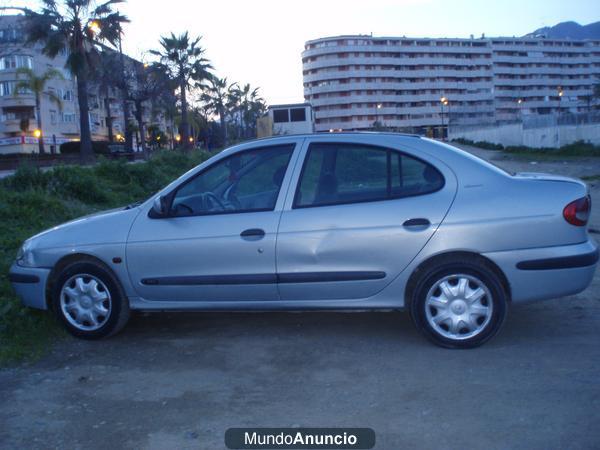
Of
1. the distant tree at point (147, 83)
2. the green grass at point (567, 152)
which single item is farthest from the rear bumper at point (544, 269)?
the distant tree at point (147, 83)

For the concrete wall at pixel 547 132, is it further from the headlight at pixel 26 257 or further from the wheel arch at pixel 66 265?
the headlight at pixel 26 257

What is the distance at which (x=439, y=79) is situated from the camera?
10612 centimetres

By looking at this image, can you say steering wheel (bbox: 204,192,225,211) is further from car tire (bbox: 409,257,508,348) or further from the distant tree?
the distant tree

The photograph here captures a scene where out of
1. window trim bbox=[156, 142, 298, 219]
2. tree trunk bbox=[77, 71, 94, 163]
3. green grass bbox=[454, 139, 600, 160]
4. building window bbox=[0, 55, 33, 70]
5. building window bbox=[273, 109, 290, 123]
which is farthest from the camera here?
building window bbox=[0, 55, 33, 70]

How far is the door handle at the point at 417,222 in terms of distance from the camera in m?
4.84

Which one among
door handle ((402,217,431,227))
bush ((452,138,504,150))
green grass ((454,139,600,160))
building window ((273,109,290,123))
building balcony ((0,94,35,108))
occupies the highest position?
building balcony ((0,94,35,108))

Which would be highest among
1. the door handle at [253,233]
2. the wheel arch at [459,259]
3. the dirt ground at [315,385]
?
the door handle at [253,233]

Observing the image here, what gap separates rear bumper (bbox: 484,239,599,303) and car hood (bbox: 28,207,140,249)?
2.85m

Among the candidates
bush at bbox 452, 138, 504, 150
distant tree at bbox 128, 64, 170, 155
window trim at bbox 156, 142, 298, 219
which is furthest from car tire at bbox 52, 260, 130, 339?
bush at bbox 452, 138, 504, 150

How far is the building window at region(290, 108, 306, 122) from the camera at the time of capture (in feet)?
102

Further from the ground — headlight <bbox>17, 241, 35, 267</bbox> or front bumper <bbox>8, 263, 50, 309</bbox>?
headlight <bbox>17, 241, 35, 267</bbox>

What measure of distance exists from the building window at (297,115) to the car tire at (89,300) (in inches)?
1028

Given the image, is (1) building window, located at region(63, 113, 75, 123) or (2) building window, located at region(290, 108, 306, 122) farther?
(1) building window, located at region(63, 113, 75, 123)

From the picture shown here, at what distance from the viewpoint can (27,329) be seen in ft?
18.7
